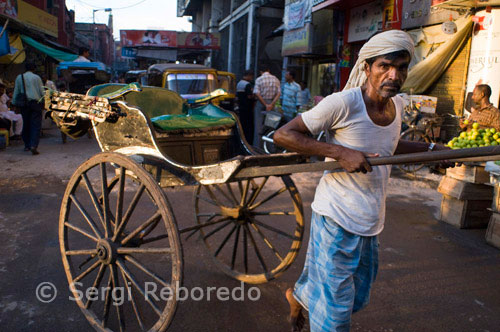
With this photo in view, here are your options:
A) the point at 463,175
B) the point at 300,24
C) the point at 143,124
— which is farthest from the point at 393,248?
the point at 300,24

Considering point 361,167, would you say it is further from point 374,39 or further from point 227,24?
point 227,24

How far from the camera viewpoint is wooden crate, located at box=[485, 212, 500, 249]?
13.7 feet

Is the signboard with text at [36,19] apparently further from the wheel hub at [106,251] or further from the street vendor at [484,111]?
the wheel hub at [106,251]

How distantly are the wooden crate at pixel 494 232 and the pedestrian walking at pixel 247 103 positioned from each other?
619cm

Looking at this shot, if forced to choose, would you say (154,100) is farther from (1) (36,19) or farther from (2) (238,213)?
(1) (36,19)

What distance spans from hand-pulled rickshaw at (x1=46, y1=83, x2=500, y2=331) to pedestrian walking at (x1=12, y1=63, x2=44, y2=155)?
5013mm

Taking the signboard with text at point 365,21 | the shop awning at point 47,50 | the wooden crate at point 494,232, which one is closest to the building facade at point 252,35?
the signboard with text at point 365,21

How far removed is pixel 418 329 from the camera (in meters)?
2.76

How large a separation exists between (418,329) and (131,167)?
6.95 feet

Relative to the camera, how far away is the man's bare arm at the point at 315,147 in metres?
1.79

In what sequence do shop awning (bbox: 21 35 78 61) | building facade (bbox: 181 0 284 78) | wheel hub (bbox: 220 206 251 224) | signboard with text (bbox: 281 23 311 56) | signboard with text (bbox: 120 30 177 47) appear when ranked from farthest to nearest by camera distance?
signboard with text (bbox: 120 30 177 47) < building facade (bbox: 181 0 284 78) < signboard with text (bbox: 281 23 311 56) < shop awning (bbox: 21 35 78 61) < wheel hub (bbox: 220 206 251 224)

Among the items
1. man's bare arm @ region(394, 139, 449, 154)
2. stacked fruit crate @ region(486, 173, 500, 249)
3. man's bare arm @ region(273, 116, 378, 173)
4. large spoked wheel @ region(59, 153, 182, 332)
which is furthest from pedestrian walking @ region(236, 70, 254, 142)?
man's bare arm @ region(273, 116, 378, 173)

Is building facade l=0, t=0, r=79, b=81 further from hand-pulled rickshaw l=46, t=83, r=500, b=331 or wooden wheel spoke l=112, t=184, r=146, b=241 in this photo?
wooden wheel spoke l=112, t=184, r=146, b=241

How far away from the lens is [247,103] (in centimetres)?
993
